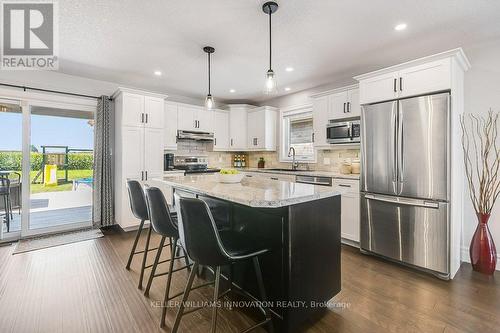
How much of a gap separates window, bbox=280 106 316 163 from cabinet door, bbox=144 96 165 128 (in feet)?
8.37

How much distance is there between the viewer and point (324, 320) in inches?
79.3

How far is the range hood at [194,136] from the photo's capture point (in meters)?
5.15

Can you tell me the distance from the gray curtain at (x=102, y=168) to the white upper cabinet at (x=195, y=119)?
133cm

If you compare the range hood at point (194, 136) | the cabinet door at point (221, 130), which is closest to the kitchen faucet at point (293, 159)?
the cabinet door at point (221, 130)

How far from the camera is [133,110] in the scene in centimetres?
430

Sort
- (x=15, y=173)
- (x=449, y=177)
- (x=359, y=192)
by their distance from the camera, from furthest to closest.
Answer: (x=15, y=173) → (x=359, y=192) → (x=449, y=177)

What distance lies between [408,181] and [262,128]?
3.26 metres

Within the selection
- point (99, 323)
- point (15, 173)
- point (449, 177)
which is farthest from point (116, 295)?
point (449, 177)

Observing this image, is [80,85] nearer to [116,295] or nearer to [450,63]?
[116,295]

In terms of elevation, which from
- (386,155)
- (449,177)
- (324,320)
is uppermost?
(386,155)

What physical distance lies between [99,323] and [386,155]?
3.35 m

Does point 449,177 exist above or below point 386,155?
below

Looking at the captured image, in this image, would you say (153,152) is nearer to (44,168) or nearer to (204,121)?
(204,121)

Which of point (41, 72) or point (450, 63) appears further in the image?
point (41, 72)
